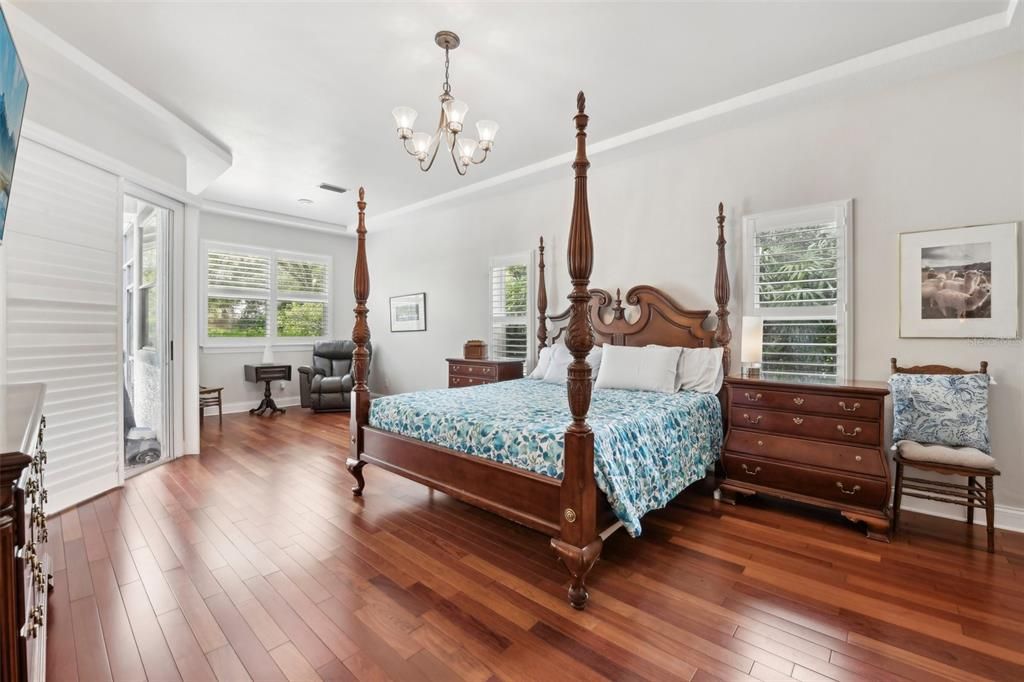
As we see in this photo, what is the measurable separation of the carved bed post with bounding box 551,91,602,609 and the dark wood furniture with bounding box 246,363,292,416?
5.59m

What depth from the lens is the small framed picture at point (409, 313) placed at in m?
6.50

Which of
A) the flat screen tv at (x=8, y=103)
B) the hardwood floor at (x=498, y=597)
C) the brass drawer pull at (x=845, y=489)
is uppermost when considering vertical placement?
the flat screen tv at (x=8, y=103)

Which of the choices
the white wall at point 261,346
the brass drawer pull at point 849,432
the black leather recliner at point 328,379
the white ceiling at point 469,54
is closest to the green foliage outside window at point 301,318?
the white wall at point 261,346

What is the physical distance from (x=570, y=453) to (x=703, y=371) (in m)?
1.96

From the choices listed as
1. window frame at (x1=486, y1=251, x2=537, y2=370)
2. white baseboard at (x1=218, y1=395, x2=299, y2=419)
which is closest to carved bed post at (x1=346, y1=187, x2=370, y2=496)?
window frame at (x1=486, y1=251, x2=537, y2=370)

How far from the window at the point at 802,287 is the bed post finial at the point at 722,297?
0.18 metres

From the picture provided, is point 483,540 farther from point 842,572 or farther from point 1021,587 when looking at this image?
point 1021,587

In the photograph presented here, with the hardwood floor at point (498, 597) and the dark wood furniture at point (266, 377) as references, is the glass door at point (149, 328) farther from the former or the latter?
the dark wood furniture at point (266, 377)

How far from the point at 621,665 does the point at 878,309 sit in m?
2.91

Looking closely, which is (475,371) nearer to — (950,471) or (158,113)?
(158,113)

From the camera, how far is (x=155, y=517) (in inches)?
112

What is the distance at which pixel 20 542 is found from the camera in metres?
1.29

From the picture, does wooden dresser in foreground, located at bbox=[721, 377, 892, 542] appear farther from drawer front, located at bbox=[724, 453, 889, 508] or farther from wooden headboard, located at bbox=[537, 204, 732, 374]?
wooden headboard, located at bbox=[537, 204, 732, 374]

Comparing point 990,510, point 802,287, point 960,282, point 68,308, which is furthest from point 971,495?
point 68,308
